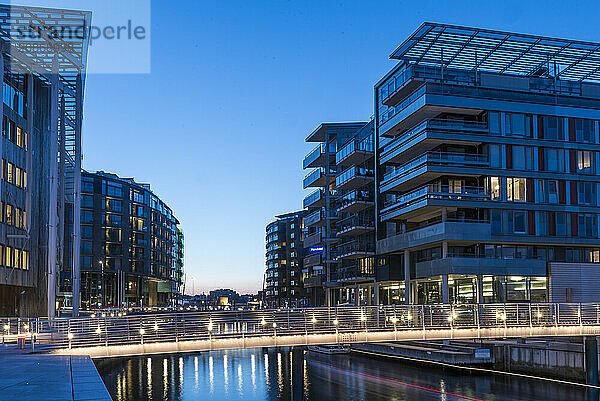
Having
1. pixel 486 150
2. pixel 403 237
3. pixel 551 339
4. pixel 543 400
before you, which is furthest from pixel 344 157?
pixel 543 400

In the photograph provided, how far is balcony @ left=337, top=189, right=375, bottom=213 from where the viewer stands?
89812 mm

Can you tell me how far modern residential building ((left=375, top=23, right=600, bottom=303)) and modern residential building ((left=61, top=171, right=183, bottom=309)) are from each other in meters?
87.1

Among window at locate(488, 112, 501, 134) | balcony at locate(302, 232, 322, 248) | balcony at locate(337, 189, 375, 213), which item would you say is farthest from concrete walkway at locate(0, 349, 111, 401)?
balcony at locate(302, 232, 322, 248)

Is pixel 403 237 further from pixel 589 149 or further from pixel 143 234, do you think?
pixel 143 234

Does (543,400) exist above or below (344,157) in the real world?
below

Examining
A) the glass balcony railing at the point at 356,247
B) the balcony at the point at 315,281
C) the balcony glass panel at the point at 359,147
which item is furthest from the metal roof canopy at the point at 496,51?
the balcony at the point at 315,281

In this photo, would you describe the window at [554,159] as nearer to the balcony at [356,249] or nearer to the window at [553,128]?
the window at [553,128]

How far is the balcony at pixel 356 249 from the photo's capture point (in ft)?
292

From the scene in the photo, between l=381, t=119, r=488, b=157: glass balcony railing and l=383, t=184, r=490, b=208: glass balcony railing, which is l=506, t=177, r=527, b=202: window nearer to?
l=383, t=184, r=490, b=208: glass balcony railing

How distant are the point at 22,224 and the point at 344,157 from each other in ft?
139

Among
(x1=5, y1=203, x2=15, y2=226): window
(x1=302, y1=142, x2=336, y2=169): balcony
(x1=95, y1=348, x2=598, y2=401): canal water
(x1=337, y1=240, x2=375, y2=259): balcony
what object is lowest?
(x1=95, y1=348, x2=598, y2=401): canal water

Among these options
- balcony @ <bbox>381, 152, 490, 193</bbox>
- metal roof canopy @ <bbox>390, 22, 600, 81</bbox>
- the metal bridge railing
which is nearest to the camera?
the metal bridge railing

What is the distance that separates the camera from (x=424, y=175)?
72.2 metres

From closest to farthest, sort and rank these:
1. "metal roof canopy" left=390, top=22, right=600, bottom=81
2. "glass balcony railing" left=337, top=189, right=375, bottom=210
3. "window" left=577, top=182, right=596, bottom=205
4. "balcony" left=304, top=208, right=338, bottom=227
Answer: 1. "metal roof canopy" left=390, top=22, right=600, bottom=81
2. "window" left=577, top=182, right=596, bottom=205
3. "glass balcony railing" left=337, top=189, right=375, bottom=210
4. "balcony" left=304, top=208, right=338, bottom=227
